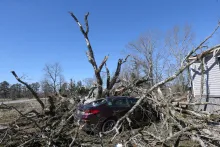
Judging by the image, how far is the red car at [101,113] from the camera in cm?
722

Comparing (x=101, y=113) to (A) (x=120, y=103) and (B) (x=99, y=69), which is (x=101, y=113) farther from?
(B) (x=99, y=69)

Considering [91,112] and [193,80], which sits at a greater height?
[193,80]

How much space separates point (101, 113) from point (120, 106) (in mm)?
940

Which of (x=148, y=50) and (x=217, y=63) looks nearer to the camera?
(x=217, y=63)

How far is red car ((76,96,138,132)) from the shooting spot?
7.22 m

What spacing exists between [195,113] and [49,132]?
5225 mm

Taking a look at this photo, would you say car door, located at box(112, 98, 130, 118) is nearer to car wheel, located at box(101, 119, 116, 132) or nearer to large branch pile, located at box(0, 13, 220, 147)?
car wheel, located at box(101, 119, 116, 132)

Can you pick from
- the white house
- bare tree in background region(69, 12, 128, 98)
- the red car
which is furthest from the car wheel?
the white house

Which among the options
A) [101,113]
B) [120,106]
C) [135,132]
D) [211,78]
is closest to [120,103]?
[120,106]

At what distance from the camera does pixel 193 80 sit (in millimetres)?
13141

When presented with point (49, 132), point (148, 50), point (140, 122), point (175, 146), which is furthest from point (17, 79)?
point (148, 50)

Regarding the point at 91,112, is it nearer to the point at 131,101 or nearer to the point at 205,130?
the point at 131,101

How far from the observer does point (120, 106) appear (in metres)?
7.99

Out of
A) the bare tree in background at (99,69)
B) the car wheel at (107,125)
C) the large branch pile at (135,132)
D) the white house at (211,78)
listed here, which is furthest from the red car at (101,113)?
the white house at (211,78)
